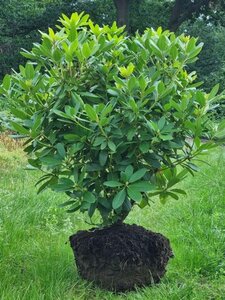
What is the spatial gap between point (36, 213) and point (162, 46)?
2.08 meters

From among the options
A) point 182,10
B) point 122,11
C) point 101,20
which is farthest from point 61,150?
point 101,20

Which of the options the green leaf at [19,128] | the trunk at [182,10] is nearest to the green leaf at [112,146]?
the green leaf at [19,128]

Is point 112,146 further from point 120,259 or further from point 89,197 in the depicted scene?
point 120,259

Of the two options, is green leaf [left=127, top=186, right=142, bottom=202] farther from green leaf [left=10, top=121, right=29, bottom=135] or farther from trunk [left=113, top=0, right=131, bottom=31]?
trunk [left=113, top=0, right=131, bottom=31]

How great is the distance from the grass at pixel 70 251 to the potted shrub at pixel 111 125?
17 cm

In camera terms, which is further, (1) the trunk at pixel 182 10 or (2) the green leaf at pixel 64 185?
(1) the trunk at pixel 182 10

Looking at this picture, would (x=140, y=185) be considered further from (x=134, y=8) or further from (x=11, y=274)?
(x=134, y=8)

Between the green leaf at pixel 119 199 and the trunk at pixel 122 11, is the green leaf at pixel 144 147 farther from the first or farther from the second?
the trunk at pixel 122 11

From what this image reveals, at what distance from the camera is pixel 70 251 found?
3.49 metres

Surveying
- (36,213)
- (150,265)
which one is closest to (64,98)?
(150,265)

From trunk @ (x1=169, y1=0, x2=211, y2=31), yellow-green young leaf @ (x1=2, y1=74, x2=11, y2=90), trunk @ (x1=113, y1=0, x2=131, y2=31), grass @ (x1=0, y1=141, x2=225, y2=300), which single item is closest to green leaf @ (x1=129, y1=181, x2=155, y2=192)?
grass @ (x1=0, y1=141, x2=225, y2=300)

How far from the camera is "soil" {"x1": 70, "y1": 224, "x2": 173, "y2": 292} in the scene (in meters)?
2.99

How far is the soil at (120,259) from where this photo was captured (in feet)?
9.82

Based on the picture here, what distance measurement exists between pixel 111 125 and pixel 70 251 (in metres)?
1.21
